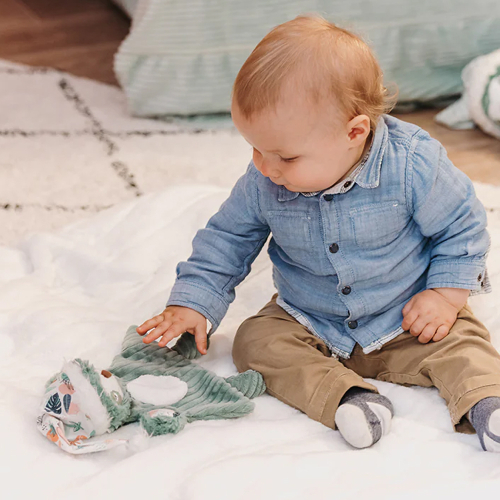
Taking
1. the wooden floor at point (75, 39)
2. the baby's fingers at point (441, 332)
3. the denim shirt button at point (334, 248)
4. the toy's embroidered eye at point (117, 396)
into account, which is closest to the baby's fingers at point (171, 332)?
the toy's embroidered eye at point (117, 396)

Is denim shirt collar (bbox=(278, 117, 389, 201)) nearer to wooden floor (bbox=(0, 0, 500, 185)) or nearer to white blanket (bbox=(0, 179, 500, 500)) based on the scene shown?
white blanket (bbox=(0, 179, 500, 500))

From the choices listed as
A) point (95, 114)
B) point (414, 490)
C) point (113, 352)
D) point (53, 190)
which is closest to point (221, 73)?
point (95, 114)

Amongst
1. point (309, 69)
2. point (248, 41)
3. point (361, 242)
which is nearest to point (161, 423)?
Result: point (361, 242)

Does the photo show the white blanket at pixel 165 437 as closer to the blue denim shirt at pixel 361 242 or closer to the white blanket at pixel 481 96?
the blue denim shirt at pixel 361 242

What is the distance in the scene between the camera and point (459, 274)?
925 millimetres

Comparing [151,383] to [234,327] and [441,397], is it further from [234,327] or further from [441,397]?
[441,397]

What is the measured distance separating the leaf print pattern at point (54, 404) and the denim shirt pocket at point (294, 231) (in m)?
0.36

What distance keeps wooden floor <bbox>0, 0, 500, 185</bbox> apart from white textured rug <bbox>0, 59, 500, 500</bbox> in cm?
34

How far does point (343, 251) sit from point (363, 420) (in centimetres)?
23

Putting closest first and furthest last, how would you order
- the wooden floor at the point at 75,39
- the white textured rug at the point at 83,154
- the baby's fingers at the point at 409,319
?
the baby's fingers at the point at 409,319, the white textured rug at the point at 83,154, the wooden floor at the point at 75,39

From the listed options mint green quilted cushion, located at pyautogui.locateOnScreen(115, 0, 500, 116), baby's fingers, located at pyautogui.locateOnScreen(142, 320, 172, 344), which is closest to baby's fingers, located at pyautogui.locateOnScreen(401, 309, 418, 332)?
baby's fingers, located at pyautogui.locateOnScreen(142, 320, 172, 344)

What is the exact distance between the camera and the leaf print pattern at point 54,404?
0.82 metres

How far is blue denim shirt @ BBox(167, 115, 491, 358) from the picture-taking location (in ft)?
2.97

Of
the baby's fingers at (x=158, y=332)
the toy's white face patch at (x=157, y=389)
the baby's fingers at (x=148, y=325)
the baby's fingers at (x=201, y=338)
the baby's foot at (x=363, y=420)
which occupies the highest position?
the baby's fingers at (x=148, y=325)
